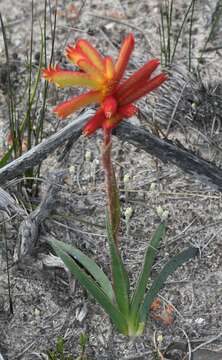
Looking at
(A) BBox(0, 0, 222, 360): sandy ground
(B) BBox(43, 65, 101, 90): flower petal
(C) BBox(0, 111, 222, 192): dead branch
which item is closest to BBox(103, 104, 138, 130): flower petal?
(B) BBox(43, 65, 101, 90): flower petal

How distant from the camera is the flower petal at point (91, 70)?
5.66ft

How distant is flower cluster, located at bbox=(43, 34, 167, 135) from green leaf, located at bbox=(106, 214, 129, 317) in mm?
410

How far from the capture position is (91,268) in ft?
7.54

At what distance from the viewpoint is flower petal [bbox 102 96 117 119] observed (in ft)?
5.79

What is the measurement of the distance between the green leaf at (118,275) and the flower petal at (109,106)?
429 millimetres

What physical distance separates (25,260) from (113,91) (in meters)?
0.92

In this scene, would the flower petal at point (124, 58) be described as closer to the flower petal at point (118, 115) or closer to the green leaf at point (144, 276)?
→ the flower petal at point (118, 115)

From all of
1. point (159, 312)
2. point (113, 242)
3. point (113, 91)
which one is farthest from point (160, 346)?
point (113, 91)

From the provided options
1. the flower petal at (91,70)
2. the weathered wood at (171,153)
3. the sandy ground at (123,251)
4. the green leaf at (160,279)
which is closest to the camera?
the flower petal at (91,70)

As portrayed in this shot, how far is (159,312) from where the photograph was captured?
8.07ft

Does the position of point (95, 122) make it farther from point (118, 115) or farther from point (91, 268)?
point (91, 268)

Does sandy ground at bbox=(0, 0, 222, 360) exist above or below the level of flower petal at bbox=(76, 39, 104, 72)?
below

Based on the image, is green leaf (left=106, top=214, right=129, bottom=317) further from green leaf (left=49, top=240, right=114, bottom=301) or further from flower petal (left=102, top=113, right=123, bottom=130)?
flower petal (left=102, top=113, right=123, bottom=130)

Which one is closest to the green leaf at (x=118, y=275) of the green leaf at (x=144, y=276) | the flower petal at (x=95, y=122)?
the green leaf at (x=144, y=276)
